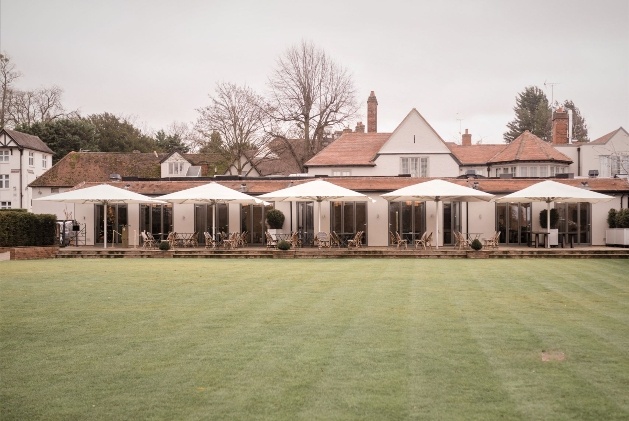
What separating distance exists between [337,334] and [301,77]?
39342 mm

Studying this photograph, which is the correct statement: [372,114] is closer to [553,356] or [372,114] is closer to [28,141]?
[28,141]

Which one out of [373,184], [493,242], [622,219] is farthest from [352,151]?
[622,219]

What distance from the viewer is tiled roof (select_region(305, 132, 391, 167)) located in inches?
1389

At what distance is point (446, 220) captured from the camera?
91.5ft

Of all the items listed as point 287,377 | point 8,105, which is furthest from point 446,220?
point 8,105

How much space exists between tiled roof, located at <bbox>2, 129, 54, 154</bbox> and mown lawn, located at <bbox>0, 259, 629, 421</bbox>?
3870cm

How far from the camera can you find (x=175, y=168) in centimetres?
5025

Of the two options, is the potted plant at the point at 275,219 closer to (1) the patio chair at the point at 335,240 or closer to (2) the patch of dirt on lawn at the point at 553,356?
(1) the patio chair at the point at 335,240

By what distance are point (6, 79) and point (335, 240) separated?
3775 cm

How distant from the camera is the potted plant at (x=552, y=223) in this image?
85.7 feet

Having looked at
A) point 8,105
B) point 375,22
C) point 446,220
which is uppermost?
point 8,105

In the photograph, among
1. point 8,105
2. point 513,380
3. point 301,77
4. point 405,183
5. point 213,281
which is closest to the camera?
point 513,380

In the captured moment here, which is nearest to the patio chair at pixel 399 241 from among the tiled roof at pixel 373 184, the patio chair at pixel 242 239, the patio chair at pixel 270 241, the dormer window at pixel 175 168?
the tiled roof at pixel 373 184

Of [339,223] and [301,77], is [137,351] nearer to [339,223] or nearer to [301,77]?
[339,223]
